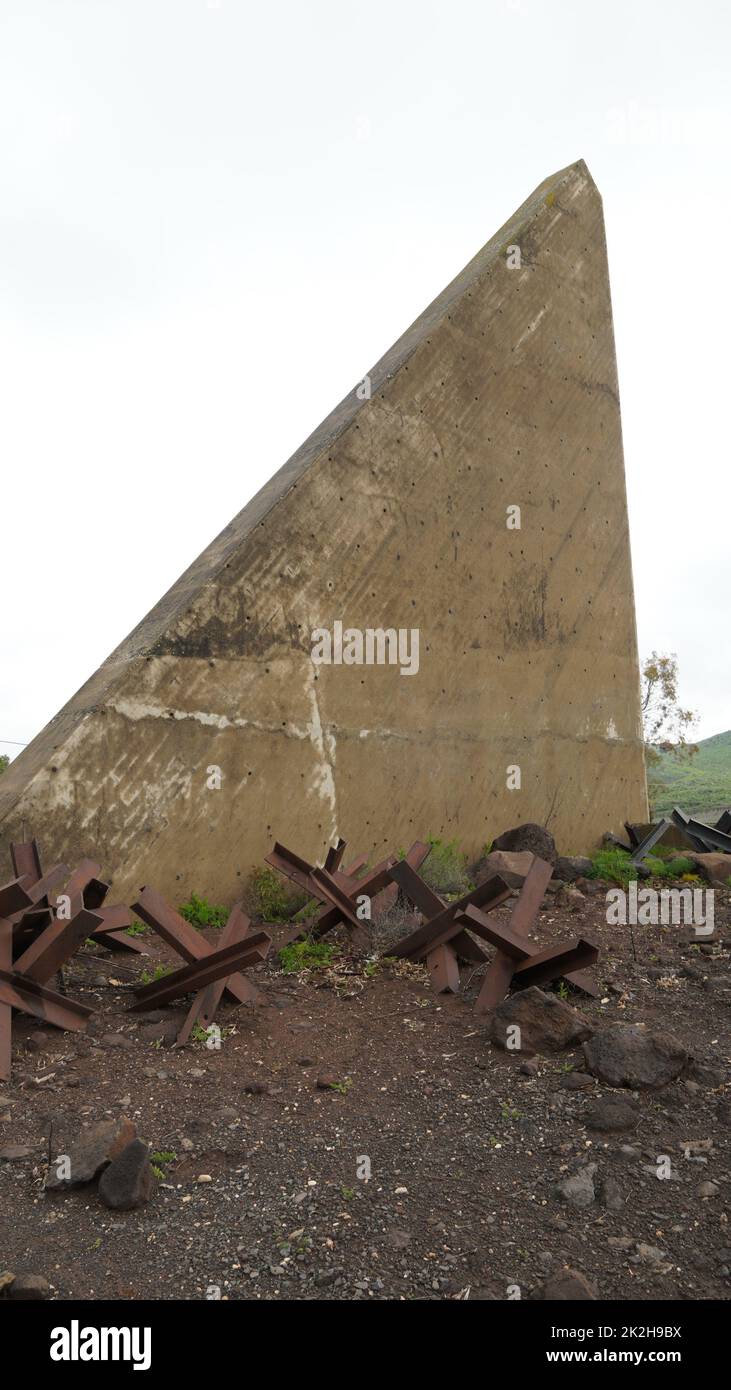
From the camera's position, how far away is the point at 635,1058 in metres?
3.79

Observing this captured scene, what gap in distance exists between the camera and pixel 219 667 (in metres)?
7.36

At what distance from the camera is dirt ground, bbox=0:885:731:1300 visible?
108 inches

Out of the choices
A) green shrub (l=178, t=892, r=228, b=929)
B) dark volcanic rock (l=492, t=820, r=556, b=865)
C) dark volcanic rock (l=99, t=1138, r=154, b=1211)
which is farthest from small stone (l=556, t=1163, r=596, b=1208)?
dark volcanic rock (l=492, t=820, r=556, b=865)

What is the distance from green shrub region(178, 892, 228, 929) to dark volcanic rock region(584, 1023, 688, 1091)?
3562 millimetres

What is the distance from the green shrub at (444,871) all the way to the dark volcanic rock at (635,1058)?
3244 millimetres

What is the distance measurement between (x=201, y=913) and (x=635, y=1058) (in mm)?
3831

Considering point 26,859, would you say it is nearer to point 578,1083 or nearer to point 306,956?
point 306,956

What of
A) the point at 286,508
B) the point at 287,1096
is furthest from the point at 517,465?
the point at 287,1096

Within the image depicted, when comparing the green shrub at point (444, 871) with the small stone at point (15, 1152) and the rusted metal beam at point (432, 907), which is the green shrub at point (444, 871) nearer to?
the rusted metal beam at point (432, 907)

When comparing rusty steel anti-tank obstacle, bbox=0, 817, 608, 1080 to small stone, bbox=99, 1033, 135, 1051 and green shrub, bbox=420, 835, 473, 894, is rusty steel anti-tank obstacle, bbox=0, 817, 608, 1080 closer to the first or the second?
small stone, bbox=99, 1033, 135, 1051

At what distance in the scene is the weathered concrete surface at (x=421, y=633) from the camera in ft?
22.9

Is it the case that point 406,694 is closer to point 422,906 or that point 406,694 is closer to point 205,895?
point 205,895

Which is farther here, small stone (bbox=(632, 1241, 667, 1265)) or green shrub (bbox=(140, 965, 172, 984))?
green shrub (bbox=(140, 965, 172, 984))

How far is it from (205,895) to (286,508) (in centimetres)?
322
